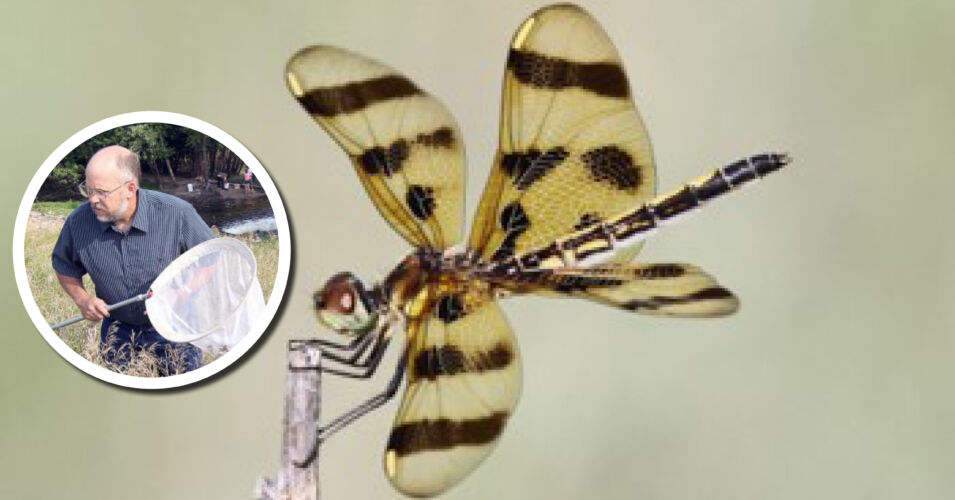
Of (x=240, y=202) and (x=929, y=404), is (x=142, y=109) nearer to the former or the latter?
(x=240, y=202)

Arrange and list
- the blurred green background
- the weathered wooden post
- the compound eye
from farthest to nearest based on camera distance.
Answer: the blurred green background < the compound eye < the weathered wooden post

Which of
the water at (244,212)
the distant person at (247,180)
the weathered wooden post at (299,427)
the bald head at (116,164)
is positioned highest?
the bald head at (116,164)

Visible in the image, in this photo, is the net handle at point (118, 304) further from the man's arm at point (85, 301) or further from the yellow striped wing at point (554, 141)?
the yellow striped wing at point (554, 141)

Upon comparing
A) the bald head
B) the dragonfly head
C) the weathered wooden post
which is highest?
the bald head

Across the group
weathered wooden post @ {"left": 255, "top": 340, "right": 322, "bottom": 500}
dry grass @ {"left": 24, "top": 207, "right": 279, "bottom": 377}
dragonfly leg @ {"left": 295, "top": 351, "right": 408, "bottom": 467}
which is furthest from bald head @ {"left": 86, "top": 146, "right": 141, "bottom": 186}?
dragonfly leg @ {"left": 295, "top": 351, "right": 408, "bottom": 467}

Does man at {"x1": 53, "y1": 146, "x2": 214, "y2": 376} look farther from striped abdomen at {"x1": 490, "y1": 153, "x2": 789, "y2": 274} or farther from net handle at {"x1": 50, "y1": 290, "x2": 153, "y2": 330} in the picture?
striped abdomen at {"x1": 490, "y1": 153, "x2": 789, "y2": 274}

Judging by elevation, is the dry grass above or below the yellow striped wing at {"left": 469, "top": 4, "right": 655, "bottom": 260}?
below

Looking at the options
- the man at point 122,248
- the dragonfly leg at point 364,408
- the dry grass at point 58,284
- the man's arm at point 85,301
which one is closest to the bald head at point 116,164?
the man at point 122,248
